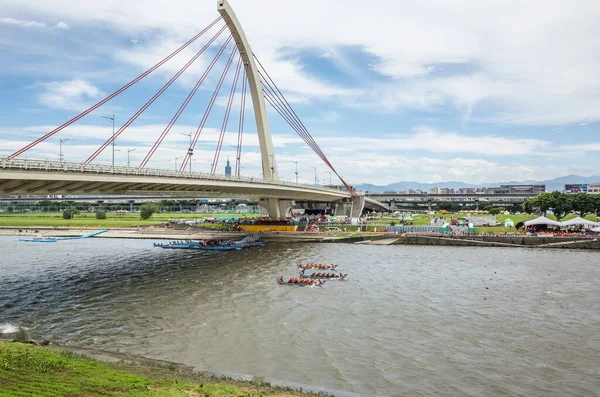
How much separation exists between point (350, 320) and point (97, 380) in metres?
12.3

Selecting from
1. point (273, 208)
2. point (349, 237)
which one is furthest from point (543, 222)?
point (273, 208)

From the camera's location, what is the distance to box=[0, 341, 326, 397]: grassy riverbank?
1155cm

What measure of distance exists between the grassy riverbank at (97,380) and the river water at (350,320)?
150cm

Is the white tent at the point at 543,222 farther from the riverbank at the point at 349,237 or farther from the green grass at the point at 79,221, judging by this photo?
the green grass at the point at 79,221

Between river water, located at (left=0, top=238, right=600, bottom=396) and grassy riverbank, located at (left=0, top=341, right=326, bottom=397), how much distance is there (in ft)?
4.93

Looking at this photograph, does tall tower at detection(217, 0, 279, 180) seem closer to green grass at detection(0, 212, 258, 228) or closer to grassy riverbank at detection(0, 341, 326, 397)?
green grass at detection(0, 212, 258, 228)

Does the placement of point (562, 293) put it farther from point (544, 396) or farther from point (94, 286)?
point (94, 286)

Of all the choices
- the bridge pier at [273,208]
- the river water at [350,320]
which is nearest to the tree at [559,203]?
the river water at [350,320]

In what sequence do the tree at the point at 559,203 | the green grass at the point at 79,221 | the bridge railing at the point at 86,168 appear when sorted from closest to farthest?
the bridge railing at the point at 86,168 < the tree at the point at 559,203 < the green grass at the point at 79,221

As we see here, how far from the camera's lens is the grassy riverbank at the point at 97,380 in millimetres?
11547

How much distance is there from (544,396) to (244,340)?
35.9 feet

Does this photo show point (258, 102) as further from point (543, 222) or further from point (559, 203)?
point (559, 203)

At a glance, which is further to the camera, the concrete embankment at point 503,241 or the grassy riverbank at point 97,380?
the concrete embankment at point 503,241

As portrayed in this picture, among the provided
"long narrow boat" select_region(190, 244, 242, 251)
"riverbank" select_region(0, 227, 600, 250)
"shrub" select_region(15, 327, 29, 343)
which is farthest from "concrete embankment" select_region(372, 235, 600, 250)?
"shrub" select_region(15, 327, 29, 343)
